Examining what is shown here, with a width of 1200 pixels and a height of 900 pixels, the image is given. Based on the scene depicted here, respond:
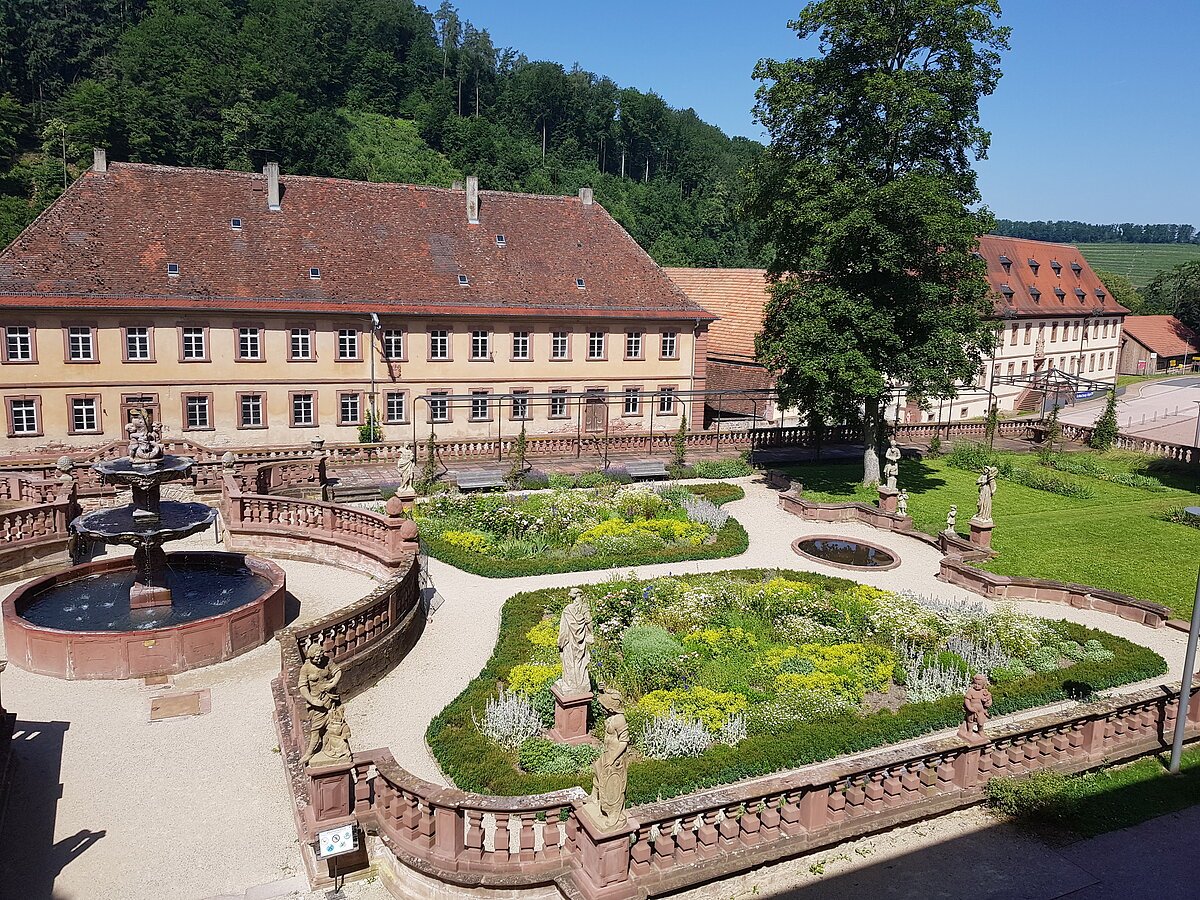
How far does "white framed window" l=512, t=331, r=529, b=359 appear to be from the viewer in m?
40.2

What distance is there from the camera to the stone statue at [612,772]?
A: 9.16 metres

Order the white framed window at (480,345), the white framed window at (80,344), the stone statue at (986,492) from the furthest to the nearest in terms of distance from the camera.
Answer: the white framed window at (480,345)
the white framed window at (80,344)
the stone statue at (986,492)

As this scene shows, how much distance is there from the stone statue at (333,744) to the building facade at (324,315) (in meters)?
22.8

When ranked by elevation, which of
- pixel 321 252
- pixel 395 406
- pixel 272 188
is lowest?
pixel 395 406

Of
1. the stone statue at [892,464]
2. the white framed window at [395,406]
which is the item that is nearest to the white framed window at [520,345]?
the white framed window at [395,406]

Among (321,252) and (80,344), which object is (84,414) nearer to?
(80,344)

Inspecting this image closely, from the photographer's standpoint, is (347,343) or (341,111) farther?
(341,111)

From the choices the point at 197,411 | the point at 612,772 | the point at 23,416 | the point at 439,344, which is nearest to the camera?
the point at 612,772

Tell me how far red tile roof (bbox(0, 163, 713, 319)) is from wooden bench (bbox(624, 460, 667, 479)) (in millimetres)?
10488

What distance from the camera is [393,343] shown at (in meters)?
38.0

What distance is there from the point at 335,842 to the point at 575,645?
16.2 feet

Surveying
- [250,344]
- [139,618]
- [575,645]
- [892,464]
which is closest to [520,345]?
[250,344]

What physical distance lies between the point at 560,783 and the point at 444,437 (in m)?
27.9

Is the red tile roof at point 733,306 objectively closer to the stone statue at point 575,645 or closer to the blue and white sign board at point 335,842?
the stone statue at point 575,645
